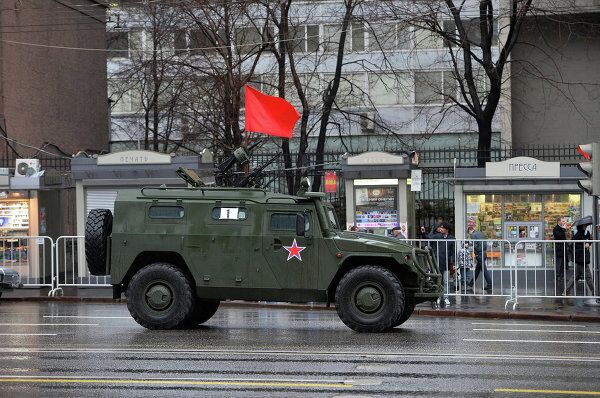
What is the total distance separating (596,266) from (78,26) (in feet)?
80.8

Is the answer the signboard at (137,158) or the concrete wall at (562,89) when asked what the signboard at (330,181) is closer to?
the signboard at (137,158)

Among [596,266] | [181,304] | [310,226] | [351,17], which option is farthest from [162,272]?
[351,17]

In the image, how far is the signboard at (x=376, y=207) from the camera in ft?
86.0

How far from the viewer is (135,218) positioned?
16.4 m

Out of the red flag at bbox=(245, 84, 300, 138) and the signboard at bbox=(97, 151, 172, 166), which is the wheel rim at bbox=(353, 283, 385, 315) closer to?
the red flag at bbox=(245, 84, 300, 138)

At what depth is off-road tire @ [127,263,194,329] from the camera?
1605 cm

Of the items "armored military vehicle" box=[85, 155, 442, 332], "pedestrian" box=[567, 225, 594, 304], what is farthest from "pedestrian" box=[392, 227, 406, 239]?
"armored military vehicle" box=[85, 155, 442, 332]

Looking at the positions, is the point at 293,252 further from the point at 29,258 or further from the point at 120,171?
the point at 120,171

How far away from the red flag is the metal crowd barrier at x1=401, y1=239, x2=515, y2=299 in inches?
242

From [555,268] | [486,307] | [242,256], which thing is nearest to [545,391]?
[242,256]

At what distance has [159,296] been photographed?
16.1 m

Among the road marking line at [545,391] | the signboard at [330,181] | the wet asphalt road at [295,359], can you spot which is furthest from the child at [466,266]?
the road marking line at [545,391]

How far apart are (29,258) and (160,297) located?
10023mm

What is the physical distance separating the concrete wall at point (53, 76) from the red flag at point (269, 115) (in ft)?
35.6
